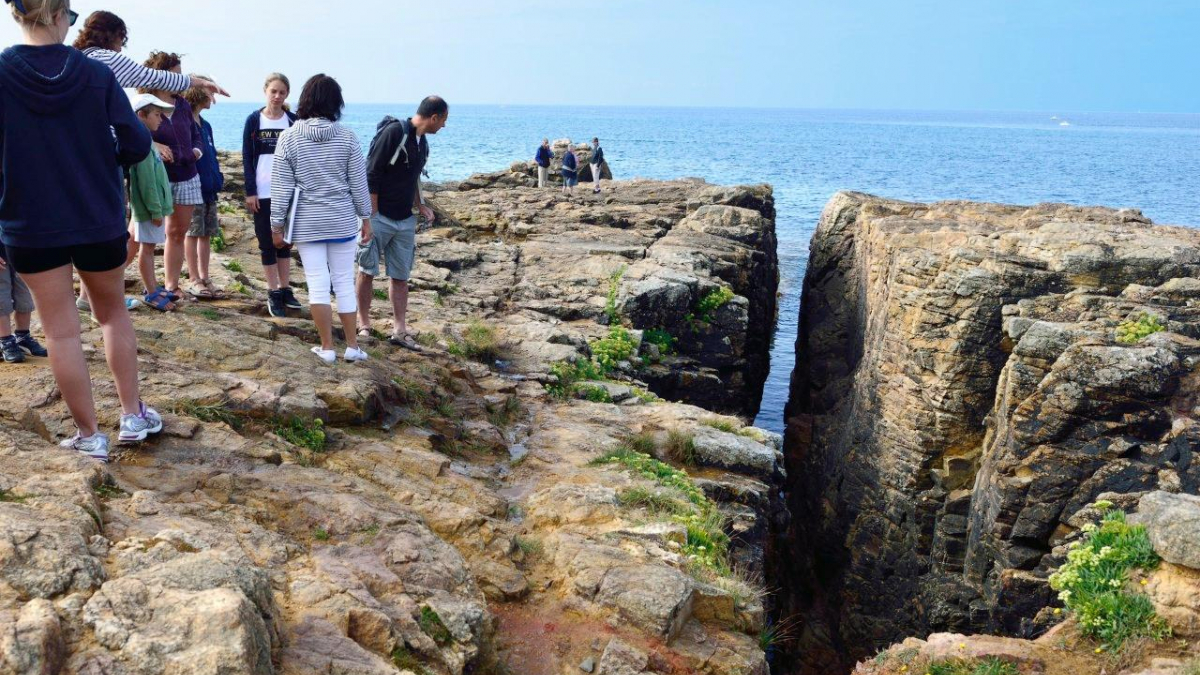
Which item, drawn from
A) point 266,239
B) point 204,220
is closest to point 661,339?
point 266,239

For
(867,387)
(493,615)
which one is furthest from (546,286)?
(493,615)

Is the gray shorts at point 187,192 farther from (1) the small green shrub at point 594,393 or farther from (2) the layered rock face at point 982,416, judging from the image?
(2) the layered rock face at point 982,416

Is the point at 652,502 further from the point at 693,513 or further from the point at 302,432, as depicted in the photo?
the point at 302,432

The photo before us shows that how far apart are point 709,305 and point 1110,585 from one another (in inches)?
376

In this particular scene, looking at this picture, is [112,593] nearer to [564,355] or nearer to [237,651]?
[237,651]

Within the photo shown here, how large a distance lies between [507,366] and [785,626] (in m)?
7.47

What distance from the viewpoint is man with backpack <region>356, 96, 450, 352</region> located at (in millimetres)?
9539

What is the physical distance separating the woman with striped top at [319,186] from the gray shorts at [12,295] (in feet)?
6.27

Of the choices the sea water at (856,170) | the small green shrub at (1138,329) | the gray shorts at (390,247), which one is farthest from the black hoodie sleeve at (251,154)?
the sea water at (856,170)

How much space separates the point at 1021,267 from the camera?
13219 mm

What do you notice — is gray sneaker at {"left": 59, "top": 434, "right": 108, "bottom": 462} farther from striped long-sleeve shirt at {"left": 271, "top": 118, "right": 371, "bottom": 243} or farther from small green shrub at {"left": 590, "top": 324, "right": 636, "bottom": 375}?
small green shrub at {"left": 590, "top": 324, "right": 636, "bottom": 375}

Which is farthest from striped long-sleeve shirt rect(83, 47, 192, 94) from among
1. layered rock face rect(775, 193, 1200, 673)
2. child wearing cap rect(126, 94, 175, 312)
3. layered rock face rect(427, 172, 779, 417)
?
layered rock face rect(775, 193, 1200, 673)

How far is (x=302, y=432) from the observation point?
7.37 meters

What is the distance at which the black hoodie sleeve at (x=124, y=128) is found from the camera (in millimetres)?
5363
